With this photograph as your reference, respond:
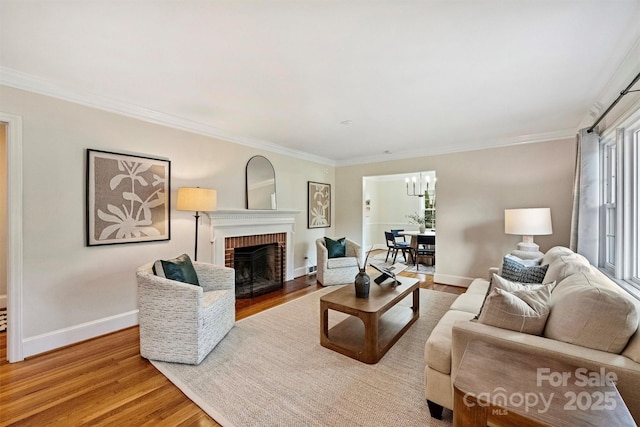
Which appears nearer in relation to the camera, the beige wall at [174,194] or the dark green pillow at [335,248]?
the beige wall at [174,194]

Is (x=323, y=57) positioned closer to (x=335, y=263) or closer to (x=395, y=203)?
(x=335, y=263)

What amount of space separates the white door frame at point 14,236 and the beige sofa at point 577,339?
3.28 meters

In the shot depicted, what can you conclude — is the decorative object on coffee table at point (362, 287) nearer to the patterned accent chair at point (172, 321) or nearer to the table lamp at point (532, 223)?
the patterned accent chair at point (172, 321)

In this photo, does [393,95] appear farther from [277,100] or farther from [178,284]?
[178,284]

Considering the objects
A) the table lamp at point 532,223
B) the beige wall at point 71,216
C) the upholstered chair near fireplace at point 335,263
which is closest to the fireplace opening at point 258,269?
the upholstered chair near fireplace at point 335,263

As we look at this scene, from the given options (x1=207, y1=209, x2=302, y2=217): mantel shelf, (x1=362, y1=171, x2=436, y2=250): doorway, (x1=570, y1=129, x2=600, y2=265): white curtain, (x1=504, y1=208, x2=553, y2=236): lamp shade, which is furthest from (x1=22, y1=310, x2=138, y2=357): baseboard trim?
(x1=362, y1=171, x2=436, y2=250): doorway

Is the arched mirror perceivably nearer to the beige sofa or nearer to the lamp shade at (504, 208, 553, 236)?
the beige sofa

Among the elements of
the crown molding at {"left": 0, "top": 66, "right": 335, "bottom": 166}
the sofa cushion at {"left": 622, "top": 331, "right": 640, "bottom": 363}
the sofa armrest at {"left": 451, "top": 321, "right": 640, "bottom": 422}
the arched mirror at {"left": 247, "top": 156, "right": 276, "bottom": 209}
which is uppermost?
the crown molding at {"left": 0, "top": 66, "right": 335, "bottom": 166}

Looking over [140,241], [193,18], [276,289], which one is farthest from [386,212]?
[193,18]

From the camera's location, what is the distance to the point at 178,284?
88.0 inches

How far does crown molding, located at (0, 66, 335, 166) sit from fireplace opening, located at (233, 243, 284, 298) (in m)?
1.70

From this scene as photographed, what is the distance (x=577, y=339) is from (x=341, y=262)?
3413 mm

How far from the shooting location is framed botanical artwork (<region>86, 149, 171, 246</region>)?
2.69 metres

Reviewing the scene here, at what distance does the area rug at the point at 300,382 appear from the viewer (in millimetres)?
1669
